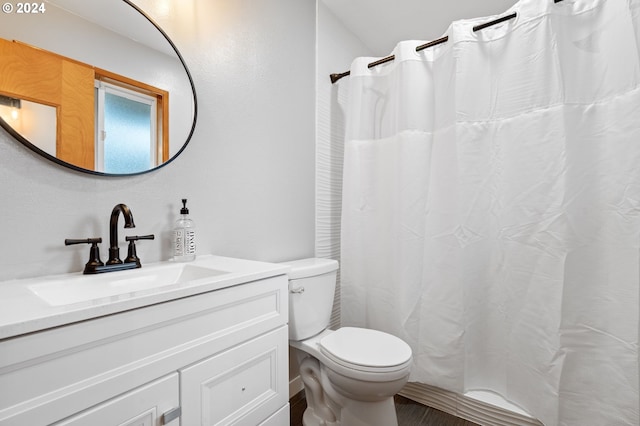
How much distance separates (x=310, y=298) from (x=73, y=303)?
984 mm

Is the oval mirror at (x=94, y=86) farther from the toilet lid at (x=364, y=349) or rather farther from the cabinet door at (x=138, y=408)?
the toilet lid at (x=364, y=349)

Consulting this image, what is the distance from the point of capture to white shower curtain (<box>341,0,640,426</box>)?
1.24 m

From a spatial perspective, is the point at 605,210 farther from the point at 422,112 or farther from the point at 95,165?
the point at 95,165

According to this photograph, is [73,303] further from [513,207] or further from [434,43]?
[434,43]

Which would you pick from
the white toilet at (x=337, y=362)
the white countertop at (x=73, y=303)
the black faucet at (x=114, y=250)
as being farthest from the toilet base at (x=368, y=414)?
the black faucet at (x=114, y=250)

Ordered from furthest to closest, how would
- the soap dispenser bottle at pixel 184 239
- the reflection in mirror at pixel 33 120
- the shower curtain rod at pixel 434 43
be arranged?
1. the shower curtain rod at pixel 434 43
2. the soap dispenser bottle at pixel 184 239
3. the reflection in mirror at pixel 33 120

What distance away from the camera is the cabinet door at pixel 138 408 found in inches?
25.3

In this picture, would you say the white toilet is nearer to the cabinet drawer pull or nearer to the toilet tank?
the toilet tank

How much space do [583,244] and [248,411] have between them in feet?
4.77

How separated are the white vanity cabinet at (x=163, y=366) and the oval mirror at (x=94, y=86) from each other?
1.99 ft

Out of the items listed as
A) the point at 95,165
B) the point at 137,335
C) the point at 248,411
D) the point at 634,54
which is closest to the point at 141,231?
the point at 95,165

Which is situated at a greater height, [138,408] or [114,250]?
[114,250]

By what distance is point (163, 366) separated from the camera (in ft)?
2.48

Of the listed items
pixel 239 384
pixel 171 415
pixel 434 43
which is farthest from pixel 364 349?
pixel 434 43
